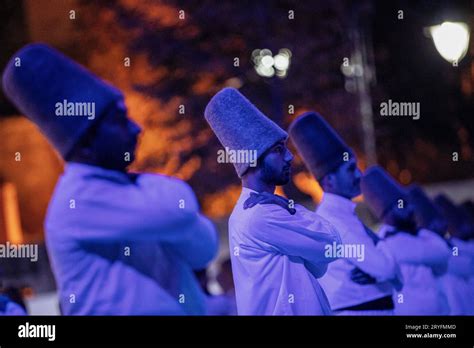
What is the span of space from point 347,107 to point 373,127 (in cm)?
19

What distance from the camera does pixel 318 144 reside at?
4.21 m

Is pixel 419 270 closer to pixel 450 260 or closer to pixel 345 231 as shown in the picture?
pixel 450 260

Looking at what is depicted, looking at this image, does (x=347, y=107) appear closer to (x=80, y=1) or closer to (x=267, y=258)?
(x=267, y=258)

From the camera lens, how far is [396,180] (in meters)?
4.70

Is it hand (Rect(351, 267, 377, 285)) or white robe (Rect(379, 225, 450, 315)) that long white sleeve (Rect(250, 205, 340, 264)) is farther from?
white robe (Rect(379, 225, 450, 315))

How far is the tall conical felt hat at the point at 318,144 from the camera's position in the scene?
13.8 ft

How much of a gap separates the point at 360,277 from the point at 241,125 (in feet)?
3.33

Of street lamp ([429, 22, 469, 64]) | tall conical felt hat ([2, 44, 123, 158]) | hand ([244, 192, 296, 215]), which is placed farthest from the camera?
street lamp ([429, 22, 469, 64])

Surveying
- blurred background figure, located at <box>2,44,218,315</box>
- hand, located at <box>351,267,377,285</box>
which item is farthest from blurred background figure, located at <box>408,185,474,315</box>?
blurred background figure, located at <box>2,44,218,315</box>

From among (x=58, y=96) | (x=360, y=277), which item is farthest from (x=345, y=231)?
(x=58, y=96)

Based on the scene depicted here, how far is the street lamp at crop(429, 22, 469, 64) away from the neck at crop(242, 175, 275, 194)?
1336 millimetres

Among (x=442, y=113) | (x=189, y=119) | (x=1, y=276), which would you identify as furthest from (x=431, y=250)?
(x=1, y=276)

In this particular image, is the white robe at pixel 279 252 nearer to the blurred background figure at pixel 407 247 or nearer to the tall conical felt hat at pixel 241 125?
the tall conical felt hat at pixel 241 125

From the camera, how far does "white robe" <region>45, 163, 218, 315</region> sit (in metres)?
3.77
